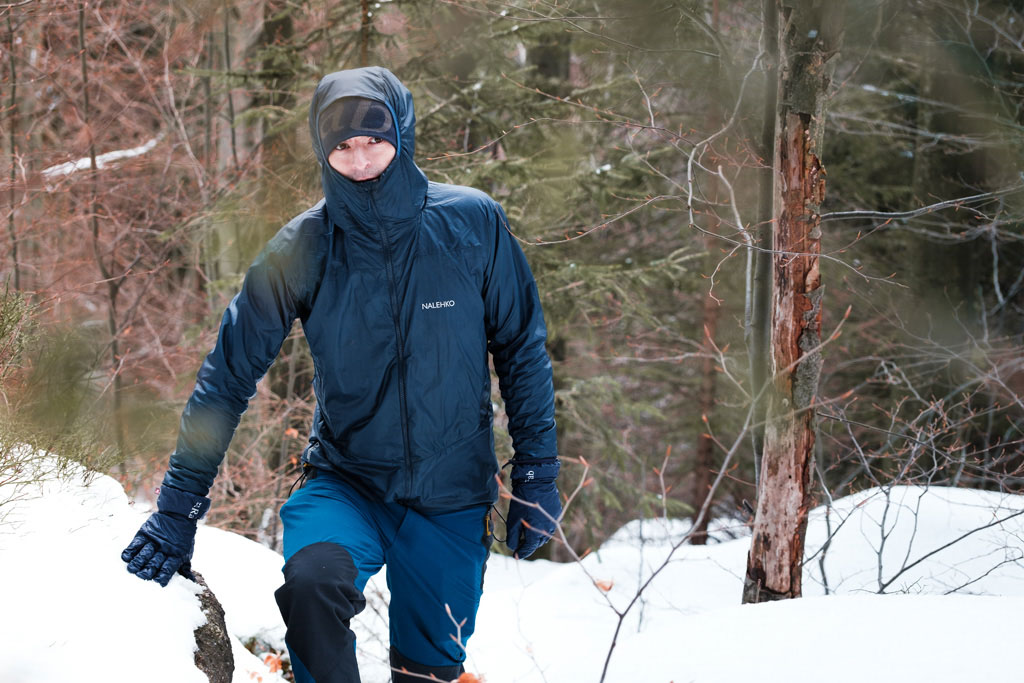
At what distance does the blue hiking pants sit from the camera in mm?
2125

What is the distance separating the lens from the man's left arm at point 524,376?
2502 mm

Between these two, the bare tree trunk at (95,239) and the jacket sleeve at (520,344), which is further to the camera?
the bare tree trunk at (95,239)

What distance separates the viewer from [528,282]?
8.34 feet

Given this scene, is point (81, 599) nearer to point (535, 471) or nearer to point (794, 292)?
point (535, 471)

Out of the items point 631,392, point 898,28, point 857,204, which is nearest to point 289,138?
point 898,28

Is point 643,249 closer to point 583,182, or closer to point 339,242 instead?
point 583,182

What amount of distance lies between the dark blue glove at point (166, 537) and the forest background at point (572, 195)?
67cm

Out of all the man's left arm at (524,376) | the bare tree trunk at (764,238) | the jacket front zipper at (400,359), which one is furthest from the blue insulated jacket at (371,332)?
the bare tree trunk at (764,238)

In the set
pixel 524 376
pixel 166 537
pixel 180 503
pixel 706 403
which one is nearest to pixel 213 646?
pixel 166 537

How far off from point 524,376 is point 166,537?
4.16ft

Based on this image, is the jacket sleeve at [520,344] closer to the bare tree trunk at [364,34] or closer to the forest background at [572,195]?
the forest background at [572,195]

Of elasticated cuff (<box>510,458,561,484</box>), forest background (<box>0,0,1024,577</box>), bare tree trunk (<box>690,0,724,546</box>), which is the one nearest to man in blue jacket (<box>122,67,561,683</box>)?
elasticated cuff (<box>510,458,561,484</box>)

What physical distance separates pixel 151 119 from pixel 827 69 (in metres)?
11.5

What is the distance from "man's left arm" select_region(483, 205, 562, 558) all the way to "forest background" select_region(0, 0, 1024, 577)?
0.77m
